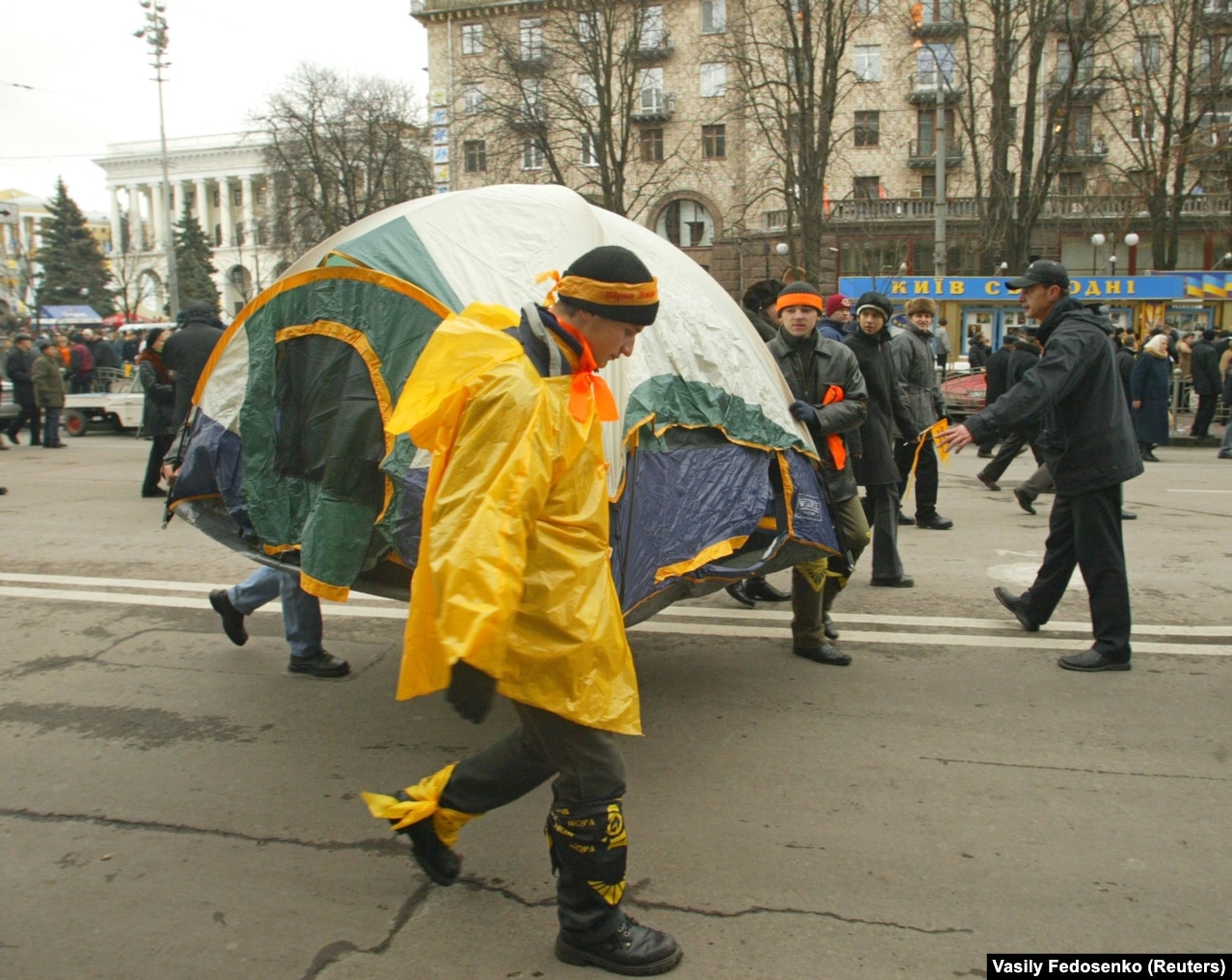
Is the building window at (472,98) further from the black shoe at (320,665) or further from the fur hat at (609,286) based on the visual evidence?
the fur hat at (609,286)

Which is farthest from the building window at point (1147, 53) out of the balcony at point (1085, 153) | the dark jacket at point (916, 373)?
the dark jacket at point (916, 373)

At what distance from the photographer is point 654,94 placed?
2050 inches

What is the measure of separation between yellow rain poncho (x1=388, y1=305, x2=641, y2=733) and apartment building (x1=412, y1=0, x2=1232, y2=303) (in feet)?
91.8

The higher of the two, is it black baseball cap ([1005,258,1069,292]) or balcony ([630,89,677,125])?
balcony ([630,89,677,125])

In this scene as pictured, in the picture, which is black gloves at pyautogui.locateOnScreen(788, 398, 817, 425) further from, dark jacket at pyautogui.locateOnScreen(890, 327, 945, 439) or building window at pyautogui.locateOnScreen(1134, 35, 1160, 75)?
building window at pyautogui.locateOnScreen(1134, 35, 1160, 75)

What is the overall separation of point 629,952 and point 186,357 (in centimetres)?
750

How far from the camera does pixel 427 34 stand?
176 feet

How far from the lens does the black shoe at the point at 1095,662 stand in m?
5.01

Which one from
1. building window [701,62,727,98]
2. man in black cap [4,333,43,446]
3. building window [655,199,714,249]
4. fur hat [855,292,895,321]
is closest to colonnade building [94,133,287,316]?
building window [655,199,714,249]

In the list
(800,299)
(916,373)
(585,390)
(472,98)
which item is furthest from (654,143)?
(585,390)

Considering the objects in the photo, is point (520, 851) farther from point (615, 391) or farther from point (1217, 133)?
point (1217, 133)

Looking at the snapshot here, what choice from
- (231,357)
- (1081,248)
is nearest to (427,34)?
(1081,248)

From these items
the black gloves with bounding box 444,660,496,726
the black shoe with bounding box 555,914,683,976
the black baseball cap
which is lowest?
the black shoe with bounding box 555,914,683,976
